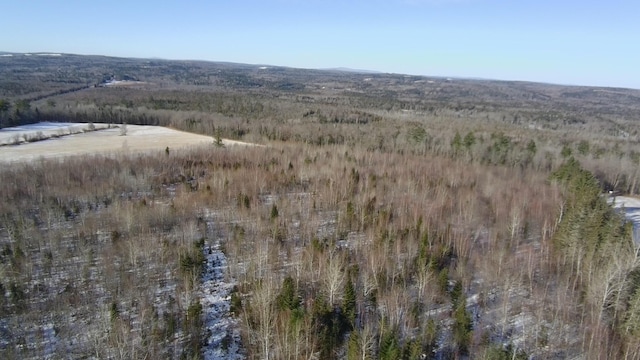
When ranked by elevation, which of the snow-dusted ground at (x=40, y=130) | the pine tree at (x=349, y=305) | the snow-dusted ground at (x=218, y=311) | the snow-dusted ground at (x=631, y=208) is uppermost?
the snow-dusted ground at (x=40, y=130)

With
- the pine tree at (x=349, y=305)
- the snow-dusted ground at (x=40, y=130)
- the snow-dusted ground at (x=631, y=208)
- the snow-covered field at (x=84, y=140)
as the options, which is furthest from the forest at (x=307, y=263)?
the snow-dusted ground at (x=40, y=130)

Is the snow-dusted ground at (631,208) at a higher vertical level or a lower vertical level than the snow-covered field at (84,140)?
lower

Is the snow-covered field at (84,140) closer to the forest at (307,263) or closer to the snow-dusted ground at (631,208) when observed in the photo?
the forest at (307,263)

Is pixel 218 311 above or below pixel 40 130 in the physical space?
below

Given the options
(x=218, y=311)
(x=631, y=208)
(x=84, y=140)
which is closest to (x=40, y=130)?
(x=84, y=140)

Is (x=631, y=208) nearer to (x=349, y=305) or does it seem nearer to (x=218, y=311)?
(x=349, y=305)

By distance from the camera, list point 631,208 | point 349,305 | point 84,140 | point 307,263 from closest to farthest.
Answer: point 349,305
point 307,263
point 631,208
point 84,140

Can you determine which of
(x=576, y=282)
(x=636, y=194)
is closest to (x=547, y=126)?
(x=636, y=194)

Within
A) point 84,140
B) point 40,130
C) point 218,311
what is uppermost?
point 40,130

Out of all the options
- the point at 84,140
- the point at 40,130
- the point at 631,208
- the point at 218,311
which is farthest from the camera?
the point at 40,130
